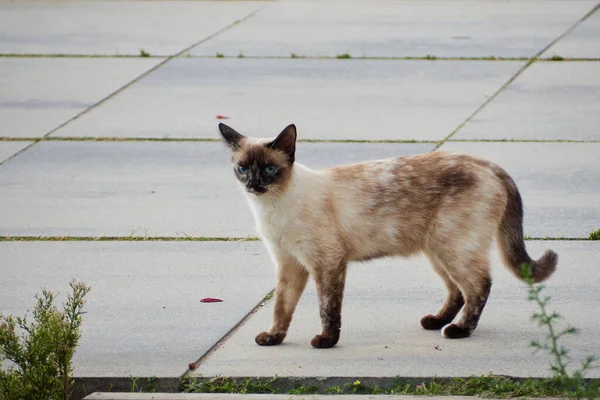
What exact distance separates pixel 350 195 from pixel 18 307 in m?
1.92

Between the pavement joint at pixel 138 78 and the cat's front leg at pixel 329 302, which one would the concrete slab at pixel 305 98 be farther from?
the cat's front leg at pixel 329 302

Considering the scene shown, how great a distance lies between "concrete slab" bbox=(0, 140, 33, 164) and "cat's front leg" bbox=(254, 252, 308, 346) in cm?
426

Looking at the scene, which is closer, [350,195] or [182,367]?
[182,367]

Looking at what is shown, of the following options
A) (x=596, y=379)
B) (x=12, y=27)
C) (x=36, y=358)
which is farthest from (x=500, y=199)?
(x=12, y=27)

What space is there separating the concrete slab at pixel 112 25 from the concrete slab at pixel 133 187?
4.05 meters

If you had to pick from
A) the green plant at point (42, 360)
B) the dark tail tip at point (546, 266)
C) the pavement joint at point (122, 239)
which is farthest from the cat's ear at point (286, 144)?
the pavement joint at point (122, 239)

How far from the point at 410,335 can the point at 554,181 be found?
3.09 meters

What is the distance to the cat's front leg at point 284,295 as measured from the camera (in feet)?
17.5

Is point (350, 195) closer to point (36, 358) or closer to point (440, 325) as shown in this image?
point (440, 325)

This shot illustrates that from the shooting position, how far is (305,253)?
5.23 meters

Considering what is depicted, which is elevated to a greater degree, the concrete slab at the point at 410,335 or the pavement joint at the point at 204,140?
the pavement joint at the point at 204,140

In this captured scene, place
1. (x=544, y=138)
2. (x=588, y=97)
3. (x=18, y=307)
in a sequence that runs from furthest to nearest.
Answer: (x=588, y=97)
(x=544, y=138)
(x=18, y=307)

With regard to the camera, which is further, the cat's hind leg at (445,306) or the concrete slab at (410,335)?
the cat's hind leg at (445,306)

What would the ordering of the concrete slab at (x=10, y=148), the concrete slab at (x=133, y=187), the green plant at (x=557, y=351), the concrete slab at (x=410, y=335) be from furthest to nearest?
the concrete slab at (x=10, y=148)
the concrete slab at (x=133, y=187)
the concrete slab at (x=410, y=335)
the green plant at (x=557, y=351)
